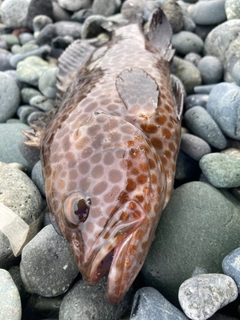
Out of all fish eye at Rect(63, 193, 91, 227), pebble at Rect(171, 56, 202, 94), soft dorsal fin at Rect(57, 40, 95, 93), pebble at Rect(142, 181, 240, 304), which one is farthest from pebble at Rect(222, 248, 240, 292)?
soft dorsal fin at Rect(57, 40, 95, 93)

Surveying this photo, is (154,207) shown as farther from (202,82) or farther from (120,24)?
(120,24)

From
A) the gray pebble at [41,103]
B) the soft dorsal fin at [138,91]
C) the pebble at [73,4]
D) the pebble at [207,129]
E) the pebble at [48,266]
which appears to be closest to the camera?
the pebble at [48,266]

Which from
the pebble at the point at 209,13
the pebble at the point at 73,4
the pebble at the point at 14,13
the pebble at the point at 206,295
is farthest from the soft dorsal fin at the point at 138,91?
the pebble at the point at 14,13

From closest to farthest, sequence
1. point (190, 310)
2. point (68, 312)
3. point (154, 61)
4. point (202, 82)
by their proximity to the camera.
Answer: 1. point (190, 310)
2. point (68, 312)
3. point (154, 61)
4. point (202, 82)

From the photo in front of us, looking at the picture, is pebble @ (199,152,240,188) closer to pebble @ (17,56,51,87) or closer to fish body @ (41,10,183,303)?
fish body @ (41,10,183,303)

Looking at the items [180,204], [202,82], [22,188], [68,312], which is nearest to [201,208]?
[180,204]

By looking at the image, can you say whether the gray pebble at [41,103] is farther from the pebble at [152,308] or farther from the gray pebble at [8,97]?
the pebble at [152,308]
